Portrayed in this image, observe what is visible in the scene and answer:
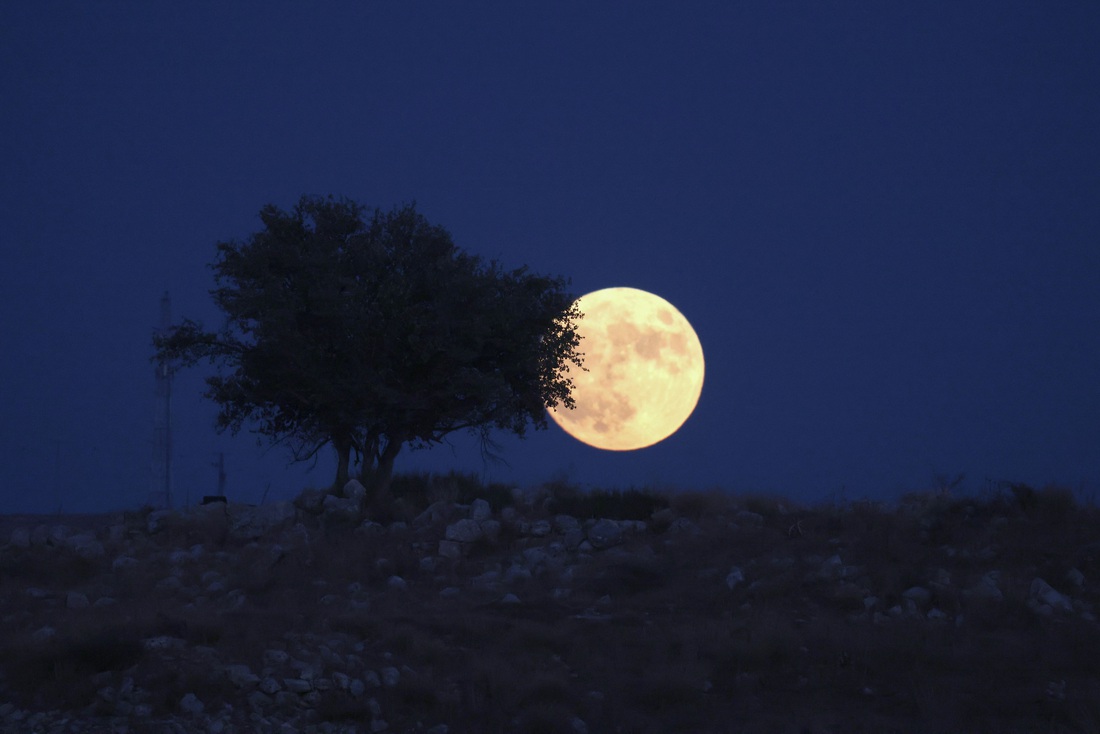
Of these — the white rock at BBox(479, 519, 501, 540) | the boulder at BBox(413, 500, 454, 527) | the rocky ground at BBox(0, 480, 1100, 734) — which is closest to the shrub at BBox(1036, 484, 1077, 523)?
the rocky ground at BBox(0, 480, 1100, 734)

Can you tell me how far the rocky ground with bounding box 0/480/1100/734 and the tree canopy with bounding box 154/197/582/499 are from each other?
12.4ft

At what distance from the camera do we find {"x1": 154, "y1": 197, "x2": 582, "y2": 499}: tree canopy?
25.4m

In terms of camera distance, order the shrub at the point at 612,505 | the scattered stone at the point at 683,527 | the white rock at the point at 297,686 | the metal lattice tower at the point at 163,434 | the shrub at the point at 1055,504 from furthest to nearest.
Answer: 1. the metal lattice tower at the point at 163,434
2. the shrub at the point at 612,505
3. the scattered stone at the point at 683,527
4. the shrub at the point at 1055,504
5. the white rock at the point at 297,686

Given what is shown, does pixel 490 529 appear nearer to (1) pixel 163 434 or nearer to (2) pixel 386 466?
(2) pixel 386 466

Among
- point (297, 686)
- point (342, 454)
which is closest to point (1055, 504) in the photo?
point (297, 686)

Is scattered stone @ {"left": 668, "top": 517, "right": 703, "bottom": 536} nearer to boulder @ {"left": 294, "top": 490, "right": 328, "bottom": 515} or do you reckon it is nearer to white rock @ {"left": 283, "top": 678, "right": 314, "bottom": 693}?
boulder @ {"left": 294, "top": 490, "right": 328, "bottom": 515}

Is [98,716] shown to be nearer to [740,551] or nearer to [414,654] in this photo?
[414,654]

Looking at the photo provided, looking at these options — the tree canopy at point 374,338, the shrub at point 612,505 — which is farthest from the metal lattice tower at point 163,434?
the shrub at point 612,505

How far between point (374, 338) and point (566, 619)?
12.8 meters

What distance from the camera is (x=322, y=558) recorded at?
20.1 meters

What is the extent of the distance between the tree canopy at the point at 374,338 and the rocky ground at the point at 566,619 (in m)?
3.77

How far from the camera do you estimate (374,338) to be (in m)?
25.7

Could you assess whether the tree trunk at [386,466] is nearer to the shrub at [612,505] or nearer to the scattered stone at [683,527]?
the shrub at [612,505]

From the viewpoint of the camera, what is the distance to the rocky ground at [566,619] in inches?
437
